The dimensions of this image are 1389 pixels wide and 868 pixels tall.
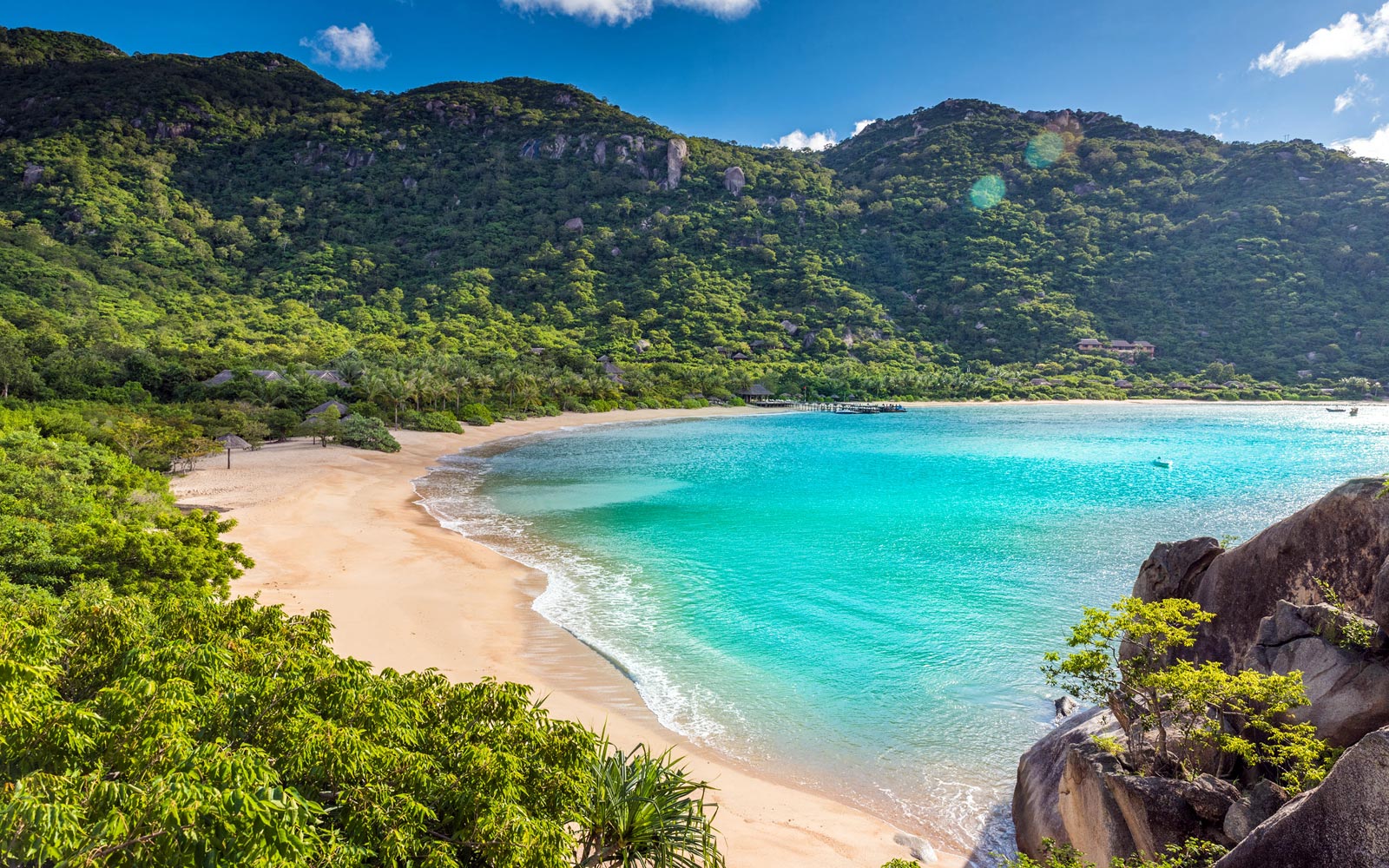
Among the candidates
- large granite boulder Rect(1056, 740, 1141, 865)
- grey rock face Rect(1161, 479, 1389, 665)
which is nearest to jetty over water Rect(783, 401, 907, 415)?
grey rock face Rect(1161, 479, 1389, 665)

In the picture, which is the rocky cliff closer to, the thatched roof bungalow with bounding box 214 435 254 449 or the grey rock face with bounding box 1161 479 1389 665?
the grey rock face with bounding box 1161 479 1389 665

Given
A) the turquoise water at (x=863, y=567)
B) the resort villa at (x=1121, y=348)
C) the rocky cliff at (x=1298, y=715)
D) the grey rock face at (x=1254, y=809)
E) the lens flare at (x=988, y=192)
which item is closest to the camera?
the rocky cliff at (x=1298, y=715)

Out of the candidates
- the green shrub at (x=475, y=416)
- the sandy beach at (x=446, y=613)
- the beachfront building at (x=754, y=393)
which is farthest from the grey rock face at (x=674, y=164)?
the sandy beach at (x=446, y=613)

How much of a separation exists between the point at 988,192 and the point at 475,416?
150 metres

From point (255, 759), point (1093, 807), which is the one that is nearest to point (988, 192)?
point (1093, 807)

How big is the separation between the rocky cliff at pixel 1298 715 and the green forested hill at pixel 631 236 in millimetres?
82186

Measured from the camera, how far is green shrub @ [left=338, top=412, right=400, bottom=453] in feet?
152

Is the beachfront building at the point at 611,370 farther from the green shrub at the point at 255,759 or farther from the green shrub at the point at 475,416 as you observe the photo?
the green shrub at the point at 255,759

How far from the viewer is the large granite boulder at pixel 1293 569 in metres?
8.34

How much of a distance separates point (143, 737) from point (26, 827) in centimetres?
110

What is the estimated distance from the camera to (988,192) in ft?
547

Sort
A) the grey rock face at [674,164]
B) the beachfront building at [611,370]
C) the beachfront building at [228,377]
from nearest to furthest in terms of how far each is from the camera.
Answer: the beachfront building at [228,377], the beachfront building at [611,370], the grey rock face at [674,164]

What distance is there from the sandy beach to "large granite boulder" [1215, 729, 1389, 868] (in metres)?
4.58

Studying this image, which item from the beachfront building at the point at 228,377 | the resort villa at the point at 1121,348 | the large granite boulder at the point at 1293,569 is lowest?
the large granite boulder at the point at 1293,569
